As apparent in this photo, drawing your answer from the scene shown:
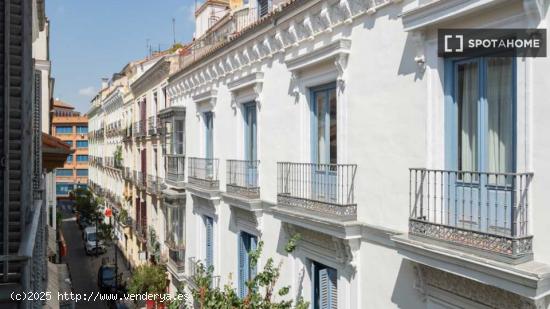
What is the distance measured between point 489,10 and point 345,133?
2.81 metres

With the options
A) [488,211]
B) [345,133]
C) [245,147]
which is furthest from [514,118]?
[245,147]

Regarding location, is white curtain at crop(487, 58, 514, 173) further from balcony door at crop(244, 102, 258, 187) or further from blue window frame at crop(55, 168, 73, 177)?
blue window frame at crop(55, 168, 73, 177)

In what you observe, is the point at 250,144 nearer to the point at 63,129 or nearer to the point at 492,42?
the point at 492,42

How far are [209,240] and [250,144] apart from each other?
3.74 m

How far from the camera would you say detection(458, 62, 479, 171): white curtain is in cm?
521

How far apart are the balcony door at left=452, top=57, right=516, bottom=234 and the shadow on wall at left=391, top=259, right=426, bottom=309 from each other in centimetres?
101

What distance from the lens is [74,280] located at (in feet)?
92.5

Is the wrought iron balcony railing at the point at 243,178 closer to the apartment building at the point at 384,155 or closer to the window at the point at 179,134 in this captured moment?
the apartment building at the point at 384,155

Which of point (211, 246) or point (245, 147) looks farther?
point (211, 246)

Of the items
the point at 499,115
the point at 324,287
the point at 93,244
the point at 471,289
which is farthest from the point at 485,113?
the point at 93,244

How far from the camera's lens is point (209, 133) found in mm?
13398

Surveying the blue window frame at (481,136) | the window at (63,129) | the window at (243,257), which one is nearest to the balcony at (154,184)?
the window at (243,257)

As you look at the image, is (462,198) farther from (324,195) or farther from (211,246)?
(211,246)

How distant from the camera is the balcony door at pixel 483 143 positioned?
4750mm
